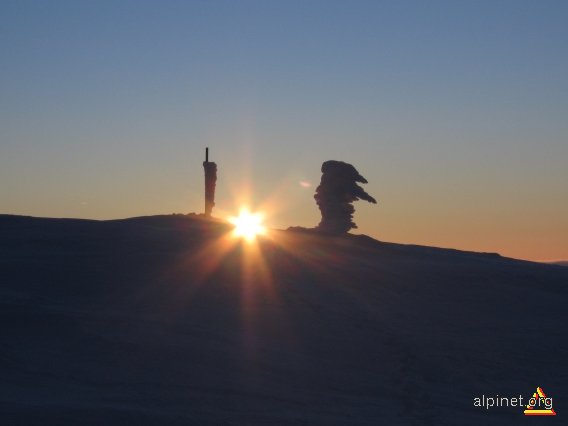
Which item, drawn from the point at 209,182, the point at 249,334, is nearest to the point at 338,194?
the point at 209,182

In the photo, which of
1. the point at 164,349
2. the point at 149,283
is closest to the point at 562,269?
the point at 149,283

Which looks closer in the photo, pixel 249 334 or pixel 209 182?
pixel 249 334

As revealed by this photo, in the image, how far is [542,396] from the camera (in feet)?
→ 72.7

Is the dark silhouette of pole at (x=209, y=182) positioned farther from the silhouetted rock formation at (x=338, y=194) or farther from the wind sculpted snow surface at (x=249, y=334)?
the wind sculpted snow surface at (x=249, y=334)

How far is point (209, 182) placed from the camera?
4206 centimetres

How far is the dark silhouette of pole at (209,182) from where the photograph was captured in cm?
4203

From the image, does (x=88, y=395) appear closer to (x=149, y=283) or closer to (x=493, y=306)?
(x=149, y=283)

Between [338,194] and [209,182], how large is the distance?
269 inches

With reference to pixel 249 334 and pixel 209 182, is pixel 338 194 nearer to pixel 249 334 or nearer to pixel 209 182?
pixel 209 182

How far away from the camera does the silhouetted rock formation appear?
4528 centimetres

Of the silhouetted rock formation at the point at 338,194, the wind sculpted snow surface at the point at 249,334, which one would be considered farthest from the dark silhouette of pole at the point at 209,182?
the wind sculpted snow surface at the point at 249,334

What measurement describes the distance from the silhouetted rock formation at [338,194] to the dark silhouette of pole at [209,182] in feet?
18.6

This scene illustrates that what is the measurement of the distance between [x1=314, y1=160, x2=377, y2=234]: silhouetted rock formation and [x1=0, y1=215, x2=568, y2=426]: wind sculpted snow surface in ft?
31.1

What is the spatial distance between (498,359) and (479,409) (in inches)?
149
